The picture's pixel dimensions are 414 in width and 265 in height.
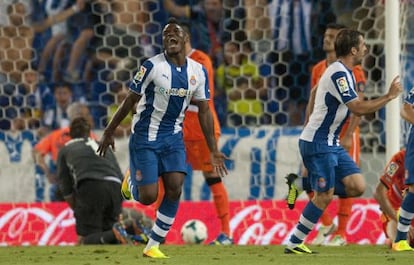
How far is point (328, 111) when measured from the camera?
983 centimetres

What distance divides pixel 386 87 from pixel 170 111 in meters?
3.48

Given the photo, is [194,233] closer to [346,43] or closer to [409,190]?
[409,190]

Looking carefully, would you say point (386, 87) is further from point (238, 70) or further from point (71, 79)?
point (71, 79)

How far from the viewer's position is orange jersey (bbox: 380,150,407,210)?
1054cm

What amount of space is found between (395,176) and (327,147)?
3.31 feet

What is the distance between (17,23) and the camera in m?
13.4

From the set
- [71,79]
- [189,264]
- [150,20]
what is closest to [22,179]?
[71,79]

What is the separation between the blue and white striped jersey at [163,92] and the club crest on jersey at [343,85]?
96 centimetres

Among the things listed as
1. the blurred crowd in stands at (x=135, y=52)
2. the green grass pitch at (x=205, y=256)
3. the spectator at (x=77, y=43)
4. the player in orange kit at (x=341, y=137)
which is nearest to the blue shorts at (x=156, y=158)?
the green grass pitch at (x=205, y=256)

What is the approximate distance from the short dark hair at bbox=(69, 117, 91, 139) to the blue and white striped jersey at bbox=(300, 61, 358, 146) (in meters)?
3.02

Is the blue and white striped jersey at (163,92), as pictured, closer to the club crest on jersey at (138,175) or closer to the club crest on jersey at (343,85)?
the club crest on jersey at (138,175)

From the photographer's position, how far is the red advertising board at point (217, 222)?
12469mm

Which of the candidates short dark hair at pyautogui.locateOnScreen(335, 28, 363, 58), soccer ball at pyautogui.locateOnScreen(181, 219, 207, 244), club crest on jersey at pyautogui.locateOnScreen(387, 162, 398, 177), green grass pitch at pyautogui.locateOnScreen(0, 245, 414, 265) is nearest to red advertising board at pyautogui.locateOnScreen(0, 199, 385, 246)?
soccer ball at pyautogui.locateOnScreen(181, 219, 207, 244)

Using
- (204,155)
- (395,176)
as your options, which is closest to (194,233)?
(204,155)
